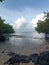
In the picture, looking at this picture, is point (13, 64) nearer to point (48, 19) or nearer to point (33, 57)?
point (33, 57)

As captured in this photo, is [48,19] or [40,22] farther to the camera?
[40,22]

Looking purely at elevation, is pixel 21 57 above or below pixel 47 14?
below

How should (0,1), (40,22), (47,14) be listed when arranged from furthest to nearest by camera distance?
(40,22) < (47,14) < (0,1)

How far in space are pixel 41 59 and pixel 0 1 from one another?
349 cm

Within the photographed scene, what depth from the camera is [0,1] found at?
1071cm

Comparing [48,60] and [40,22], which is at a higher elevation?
[40,22]

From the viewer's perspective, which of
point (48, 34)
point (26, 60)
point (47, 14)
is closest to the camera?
point (26, 60)

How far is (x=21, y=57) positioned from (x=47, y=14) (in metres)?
60.0

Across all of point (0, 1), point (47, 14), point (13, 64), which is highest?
point (47, 14)

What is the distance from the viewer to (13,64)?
32.8ft

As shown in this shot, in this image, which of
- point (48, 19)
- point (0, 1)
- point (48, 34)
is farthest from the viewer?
point (48, 34)

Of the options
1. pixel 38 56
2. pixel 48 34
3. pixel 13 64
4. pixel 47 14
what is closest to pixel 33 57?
pixel 38 56

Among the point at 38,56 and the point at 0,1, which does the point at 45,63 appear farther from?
the point at 0,1

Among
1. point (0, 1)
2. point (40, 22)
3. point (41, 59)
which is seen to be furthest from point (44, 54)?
point (40, 22)
